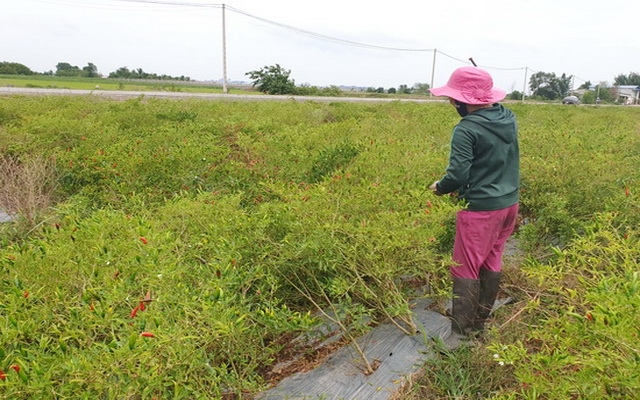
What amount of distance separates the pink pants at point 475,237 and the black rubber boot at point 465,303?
0.14ft

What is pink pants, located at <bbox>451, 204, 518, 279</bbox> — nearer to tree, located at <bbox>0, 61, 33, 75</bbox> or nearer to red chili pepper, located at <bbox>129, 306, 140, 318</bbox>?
red chili pepper, located at <bbox>129, 306, 140, 318</bbox>

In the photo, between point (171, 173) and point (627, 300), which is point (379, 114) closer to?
point (171, 173)

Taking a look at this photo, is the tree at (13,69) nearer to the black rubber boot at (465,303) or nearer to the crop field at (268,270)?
the crop field at (268,270)

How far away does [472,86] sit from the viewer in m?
2.46

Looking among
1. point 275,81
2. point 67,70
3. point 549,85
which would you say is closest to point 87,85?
point 275,81

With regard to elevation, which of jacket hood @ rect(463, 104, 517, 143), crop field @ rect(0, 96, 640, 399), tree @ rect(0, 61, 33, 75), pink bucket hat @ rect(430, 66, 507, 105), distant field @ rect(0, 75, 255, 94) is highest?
tree @ rect(0, 61, 33, 75)

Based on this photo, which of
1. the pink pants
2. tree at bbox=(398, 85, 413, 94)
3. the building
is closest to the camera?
the pink pants

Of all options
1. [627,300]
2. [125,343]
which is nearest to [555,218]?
[627,300]

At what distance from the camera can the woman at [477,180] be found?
2.44 metres

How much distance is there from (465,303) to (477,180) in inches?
27.1

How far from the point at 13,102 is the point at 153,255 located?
7.40 metres

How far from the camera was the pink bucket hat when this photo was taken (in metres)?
2.44

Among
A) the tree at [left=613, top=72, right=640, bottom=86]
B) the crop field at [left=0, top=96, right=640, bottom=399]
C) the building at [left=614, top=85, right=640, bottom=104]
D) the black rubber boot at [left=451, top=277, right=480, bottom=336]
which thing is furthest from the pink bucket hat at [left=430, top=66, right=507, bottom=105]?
the tree at [left=613, top=72, right=640, bottom=86]

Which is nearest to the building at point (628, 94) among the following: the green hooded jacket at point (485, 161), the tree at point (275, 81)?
the tree at point (275, 81)
